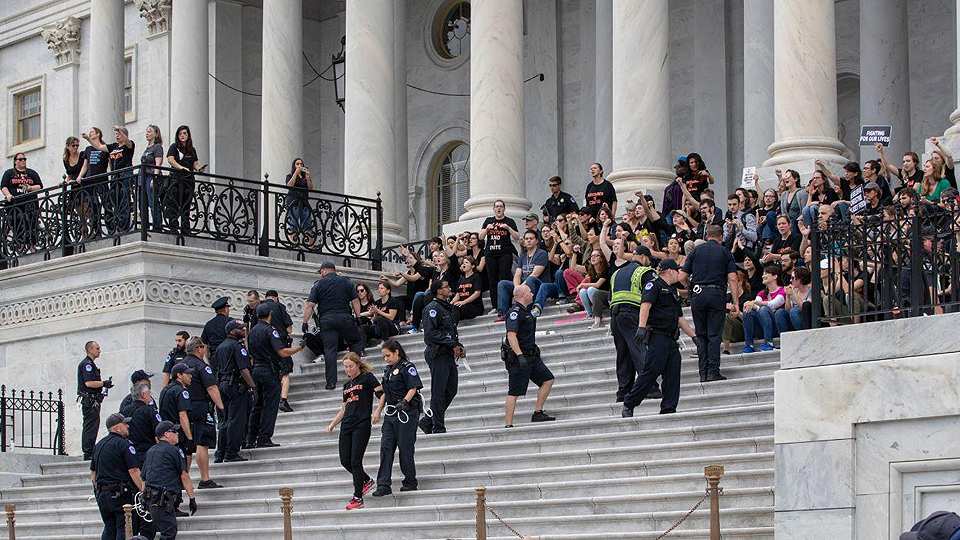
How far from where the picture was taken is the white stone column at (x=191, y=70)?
32406 mm

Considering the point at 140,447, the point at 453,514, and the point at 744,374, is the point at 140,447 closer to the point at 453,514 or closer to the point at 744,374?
the point at 453,514

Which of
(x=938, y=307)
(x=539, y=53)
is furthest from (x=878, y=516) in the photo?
(x=539, y=53)

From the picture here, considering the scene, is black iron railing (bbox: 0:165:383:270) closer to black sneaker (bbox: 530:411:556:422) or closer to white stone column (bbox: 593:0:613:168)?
white stone column (bbox: 593:0:613:168)

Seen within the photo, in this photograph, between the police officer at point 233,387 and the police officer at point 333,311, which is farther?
the police officer at point 333,311

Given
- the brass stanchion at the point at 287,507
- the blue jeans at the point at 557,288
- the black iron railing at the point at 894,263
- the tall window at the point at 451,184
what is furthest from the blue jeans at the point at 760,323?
the tall window at the point at 451,184

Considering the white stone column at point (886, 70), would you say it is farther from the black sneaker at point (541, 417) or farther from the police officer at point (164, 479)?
the police officer at point (164, 479)

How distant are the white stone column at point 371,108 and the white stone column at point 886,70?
24.4 feet

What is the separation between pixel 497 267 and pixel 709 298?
6.14 meters

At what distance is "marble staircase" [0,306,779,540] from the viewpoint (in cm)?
1472

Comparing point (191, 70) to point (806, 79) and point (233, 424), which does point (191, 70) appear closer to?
point (806, 79)

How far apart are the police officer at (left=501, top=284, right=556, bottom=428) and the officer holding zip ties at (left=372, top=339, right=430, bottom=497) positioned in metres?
1.09

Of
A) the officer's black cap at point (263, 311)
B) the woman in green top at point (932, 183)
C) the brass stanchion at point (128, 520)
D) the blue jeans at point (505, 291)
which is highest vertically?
the woman in green top at point (932, 183)

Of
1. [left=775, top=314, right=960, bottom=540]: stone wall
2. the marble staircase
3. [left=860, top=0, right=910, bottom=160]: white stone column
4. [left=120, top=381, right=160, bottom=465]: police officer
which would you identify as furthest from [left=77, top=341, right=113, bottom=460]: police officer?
[left=860, top=0, right=910, bottom=160]: white stone column

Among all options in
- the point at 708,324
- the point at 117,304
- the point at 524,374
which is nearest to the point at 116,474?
the point at 524,374
